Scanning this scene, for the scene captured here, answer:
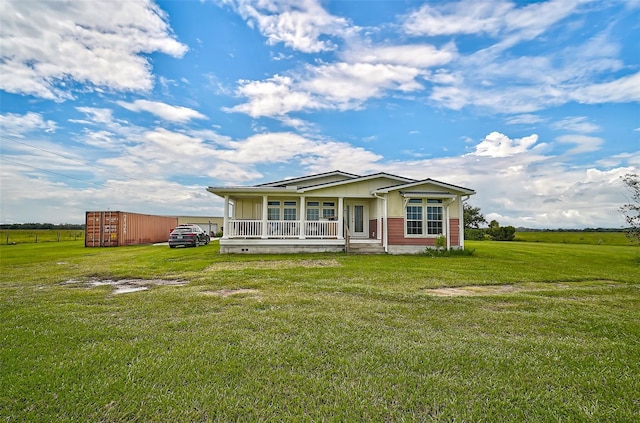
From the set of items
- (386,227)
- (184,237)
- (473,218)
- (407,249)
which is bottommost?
(407,249)

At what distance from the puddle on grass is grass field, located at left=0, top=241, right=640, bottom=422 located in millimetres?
588

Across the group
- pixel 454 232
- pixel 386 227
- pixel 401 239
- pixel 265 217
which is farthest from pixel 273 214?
pixel 454 232

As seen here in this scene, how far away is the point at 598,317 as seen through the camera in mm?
5352

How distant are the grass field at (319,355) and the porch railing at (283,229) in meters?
9.24

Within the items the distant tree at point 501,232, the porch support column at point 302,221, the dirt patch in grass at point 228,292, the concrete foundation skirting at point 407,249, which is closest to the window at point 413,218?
the concrete foundation skirting at point 407,249

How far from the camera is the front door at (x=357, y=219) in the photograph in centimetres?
1842

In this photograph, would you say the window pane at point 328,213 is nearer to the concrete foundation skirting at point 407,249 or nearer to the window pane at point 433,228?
the concrete foundation skirting at point 407,249

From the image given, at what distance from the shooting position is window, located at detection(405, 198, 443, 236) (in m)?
16.4

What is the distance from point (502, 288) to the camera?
8.02 metres

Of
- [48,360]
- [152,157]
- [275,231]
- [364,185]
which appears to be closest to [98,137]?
[152,157]

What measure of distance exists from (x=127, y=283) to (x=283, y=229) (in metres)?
8.98

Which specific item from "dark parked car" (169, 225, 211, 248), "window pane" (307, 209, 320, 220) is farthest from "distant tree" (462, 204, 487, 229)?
"dark parked car" (169, 225, 211, 248)

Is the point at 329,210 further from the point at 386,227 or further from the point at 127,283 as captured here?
the point at 127,283

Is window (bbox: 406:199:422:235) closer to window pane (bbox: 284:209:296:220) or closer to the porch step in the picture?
the porch step
